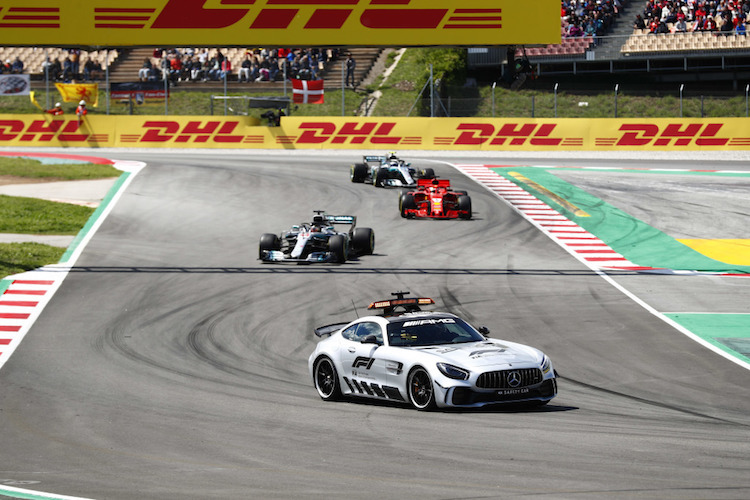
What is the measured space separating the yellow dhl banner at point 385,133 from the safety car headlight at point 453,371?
1325 inches

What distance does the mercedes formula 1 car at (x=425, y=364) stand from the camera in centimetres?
1163

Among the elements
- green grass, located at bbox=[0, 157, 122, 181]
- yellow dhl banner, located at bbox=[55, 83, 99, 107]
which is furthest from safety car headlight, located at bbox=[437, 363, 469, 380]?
yellow dhl banner, located at bbox=[55, 83, 99, 107]

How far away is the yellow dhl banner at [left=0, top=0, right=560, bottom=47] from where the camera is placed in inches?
865

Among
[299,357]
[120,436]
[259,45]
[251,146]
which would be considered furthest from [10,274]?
[251,146]

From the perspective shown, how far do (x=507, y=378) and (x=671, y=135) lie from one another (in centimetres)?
3504

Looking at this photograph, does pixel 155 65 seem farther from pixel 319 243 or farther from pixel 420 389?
pixel 420 389

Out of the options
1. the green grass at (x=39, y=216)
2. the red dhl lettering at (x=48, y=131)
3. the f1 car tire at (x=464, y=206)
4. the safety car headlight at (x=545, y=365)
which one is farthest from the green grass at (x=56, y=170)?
the safety car headlight at (x=545, y=365)

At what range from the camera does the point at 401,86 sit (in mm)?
51875

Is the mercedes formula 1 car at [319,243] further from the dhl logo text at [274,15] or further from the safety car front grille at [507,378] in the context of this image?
the safety car front grille at [507,378]

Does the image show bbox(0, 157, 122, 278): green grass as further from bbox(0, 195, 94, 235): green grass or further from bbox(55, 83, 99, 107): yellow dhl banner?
bbox(55, 83, 99, 107): yellow dhl banner

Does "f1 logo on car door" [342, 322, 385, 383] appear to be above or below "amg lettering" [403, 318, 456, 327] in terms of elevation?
below

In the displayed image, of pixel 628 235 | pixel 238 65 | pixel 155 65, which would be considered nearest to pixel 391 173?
pixel 628 235

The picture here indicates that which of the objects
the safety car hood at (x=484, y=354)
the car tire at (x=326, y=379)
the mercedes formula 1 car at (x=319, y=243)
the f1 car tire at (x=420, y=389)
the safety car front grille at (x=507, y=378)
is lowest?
the mercedes formula 1 car at (x=319, y=243)

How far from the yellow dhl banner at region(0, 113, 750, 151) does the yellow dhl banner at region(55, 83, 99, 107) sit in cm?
279
